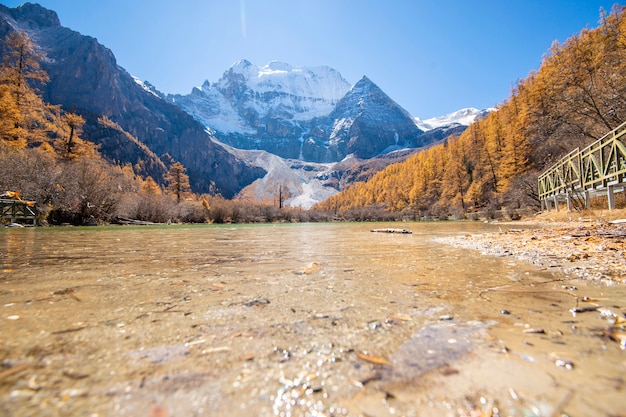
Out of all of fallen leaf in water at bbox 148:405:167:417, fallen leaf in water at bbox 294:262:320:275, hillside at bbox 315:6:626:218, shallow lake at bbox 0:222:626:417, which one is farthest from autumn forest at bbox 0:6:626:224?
fallen leaf in water at bbox 148:405:167:417

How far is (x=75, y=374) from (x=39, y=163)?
27322 millimetres

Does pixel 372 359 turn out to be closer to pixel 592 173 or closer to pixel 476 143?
pixel 592 173

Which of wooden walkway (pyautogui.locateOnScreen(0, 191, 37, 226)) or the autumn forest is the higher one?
the autumn forest

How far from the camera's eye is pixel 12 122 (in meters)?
23.2

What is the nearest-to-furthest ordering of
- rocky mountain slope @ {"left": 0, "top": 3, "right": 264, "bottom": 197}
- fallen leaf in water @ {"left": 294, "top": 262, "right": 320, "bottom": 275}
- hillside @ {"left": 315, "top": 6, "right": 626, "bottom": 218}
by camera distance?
fallen leaf in water @ {"left": 294, "top": 262, "right": 320, "bottom": 275}, hillside @ {"left": 315, "top": 6, "right": 626, "bottom": 218}, rocky mountain slope @ {"left": 0, "top": 3, "right": 264, "bottom": 197}

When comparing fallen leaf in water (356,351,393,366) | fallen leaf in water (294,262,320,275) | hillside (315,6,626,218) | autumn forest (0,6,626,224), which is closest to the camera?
fallen leaf in water (356,351,393,366)

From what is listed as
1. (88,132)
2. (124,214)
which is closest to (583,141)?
(124,214)

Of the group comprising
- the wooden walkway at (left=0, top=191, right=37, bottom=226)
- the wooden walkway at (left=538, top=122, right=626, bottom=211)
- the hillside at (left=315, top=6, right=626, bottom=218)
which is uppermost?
the hillside at (left=315, top=6, right=626, bottom=218)

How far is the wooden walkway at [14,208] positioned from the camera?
15.2 meters

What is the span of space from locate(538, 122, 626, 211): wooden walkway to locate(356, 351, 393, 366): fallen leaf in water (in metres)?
12.8

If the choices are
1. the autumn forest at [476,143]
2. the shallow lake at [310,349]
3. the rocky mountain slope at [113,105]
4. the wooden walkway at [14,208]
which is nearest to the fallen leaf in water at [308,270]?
the shallow lake at [310,349]

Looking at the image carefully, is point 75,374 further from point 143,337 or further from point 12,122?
point 12,122

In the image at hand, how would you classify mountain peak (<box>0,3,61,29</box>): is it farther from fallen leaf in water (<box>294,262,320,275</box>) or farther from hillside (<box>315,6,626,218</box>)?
fallen leaf in water (<box>294,262,320,275</box>)

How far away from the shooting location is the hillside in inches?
767
